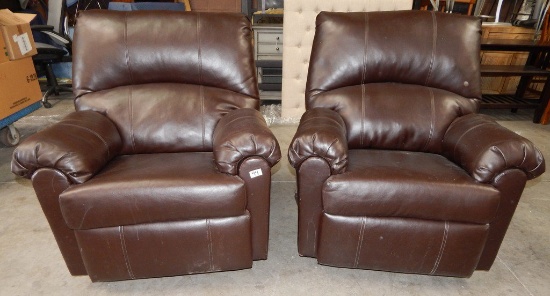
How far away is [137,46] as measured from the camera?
1.68m

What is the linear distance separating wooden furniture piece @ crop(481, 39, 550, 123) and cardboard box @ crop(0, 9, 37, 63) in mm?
3719

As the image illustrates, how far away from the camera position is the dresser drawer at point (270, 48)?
323 cm

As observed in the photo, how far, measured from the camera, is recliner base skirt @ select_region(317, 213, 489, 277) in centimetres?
137

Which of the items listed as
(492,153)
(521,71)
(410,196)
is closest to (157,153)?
(410,196)

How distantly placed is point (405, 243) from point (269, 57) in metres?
2.33

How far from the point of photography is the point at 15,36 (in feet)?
7.99

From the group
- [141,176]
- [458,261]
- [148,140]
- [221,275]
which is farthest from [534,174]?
[148,140]

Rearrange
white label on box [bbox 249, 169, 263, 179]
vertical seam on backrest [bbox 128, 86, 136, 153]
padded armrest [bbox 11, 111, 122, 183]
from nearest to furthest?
padded armrest [bbox 11, 111, 122, 183]
white label on box [bbox 249, 169, 263, 179]
vertical seam on backrest [bbox 128, 86, 136, 153]

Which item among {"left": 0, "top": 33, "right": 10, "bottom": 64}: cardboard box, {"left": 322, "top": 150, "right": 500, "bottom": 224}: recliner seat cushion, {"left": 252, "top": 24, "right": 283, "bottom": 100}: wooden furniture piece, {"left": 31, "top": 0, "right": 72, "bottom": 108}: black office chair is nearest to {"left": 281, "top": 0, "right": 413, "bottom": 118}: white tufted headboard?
{"left": 252, "top": 24, "right": 283, "bottom": 100}: wooden furniture piece

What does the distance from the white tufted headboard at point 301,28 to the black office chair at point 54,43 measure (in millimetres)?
2140

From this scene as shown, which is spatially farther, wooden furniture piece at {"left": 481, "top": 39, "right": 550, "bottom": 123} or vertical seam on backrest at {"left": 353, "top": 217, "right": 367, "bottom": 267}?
wooden furniture piece at {"left": 481, "top": 39, "right": 550, "bottom": 123}

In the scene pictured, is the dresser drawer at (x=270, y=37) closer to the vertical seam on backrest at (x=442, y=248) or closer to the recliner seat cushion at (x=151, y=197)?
the recliner seat cushion at (x=151, y=197)

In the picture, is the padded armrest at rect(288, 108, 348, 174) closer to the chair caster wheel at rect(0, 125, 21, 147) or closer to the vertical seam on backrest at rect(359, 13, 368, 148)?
the vertical seam on backrest at rect(359, 13, 368, 148)

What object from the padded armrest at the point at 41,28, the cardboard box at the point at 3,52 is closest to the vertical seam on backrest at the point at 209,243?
the cardboard box at the point at 3,52
